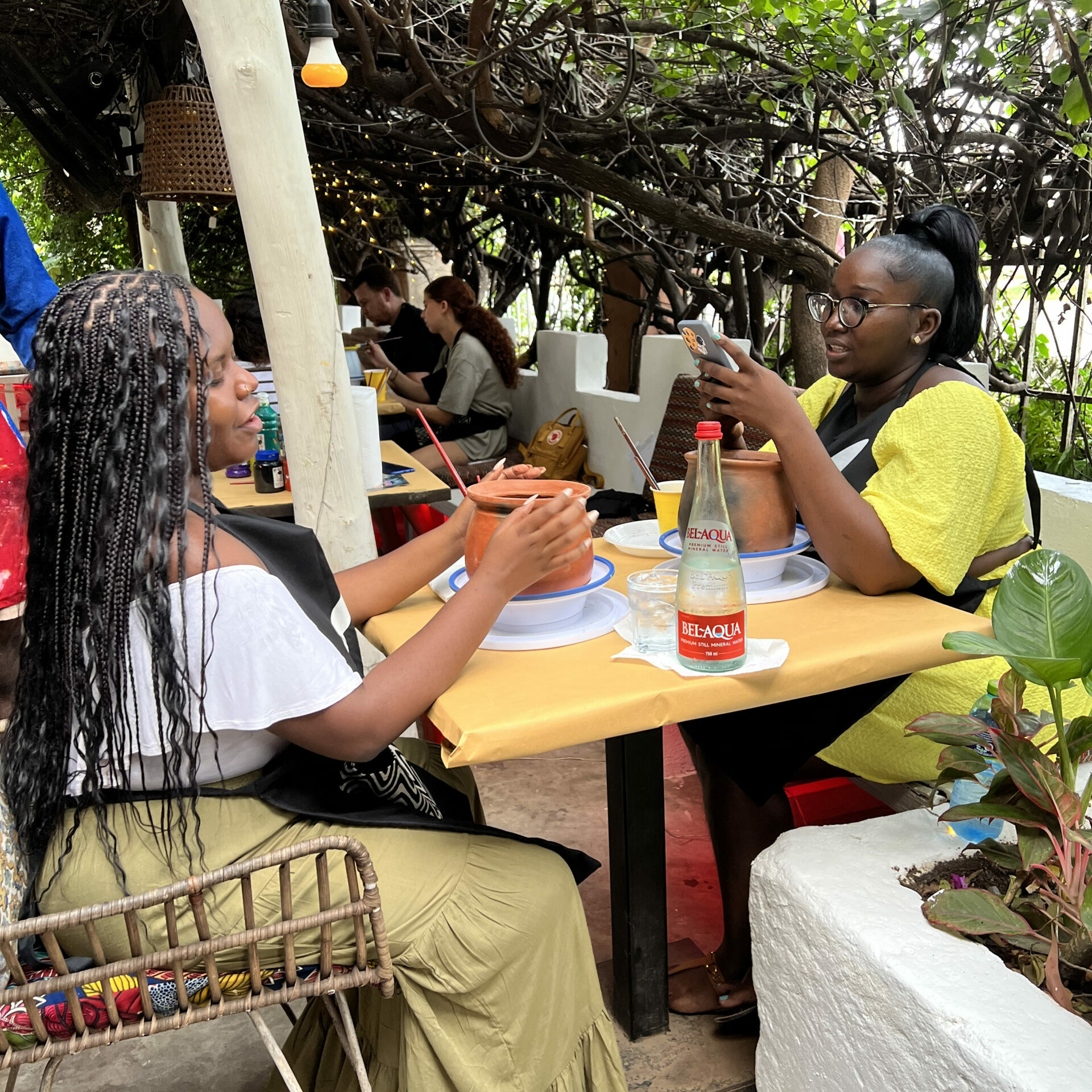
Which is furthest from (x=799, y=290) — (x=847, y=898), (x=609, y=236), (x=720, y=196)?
(x=847, y=898)

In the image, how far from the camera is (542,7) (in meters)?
4.92

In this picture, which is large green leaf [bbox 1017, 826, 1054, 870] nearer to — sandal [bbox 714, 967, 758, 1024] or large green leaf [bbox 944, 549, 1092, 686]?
large green leaf [bbox 944, 549, 1092, 686]

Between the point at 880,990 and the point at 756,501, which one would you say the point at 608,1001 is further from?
the point at 756,501

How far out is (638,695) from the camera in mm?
1448

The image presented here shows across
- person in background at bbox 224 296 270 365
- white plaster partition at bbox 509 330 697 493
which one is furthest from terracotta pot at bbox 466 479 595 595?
person in background at bbox 224 296 270 365

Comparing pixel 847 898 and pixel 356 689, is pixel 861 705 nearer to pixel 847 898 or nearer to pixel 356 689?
pixel 847 898

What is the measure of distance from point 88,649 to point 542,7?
15.1 feet

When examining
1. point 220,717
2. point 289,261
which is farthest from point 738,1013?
point 289,261

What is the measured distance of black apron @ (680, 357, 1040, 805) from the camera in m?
1.89

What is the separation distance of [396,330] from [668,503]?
5753mm

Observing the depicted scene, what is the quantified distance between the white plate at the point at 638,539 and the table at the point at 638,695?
0.06m

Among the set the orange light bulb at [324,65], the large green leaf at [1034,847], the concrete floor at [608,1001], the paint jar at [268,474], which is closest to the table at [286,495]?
the paint jar at [268,474]

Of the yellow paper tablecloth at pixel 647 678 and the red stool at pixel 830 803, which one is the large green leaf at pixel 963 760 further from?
the red stool at pixel 830 803

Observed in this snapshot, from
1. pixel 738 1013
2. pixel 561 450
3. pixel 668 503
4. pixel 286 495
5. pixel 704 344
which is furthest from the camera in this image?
pixel 561 450
